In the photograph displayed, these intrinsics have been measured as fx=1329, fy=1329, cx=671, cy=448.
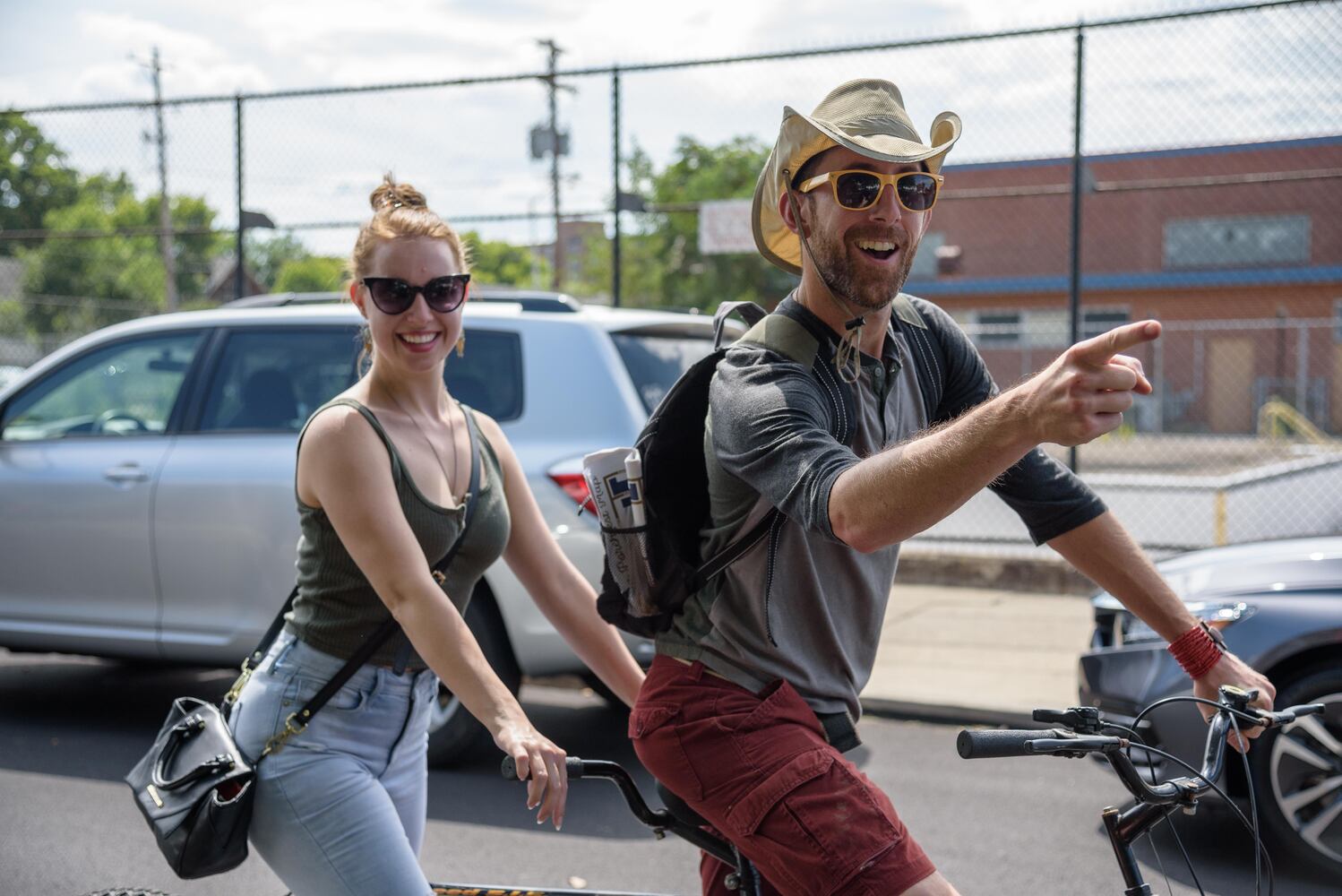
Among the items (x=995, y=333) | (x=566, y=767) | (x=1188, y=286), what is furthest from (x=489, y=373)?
(x=1188, y=286)

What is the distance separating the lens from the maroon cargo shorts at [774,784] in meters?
1.90

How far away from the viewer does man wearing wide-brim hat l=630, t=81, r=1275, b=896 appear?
6.32 ft

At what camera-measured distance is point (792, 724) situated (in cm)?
208

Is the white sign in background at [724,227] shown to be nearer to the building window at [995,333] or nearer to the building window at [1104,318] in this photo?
the building window at [1104,318]

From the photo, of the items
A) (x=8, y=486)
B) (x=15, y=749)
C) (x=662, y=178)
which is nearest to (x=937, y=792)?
(x=15, y=749)

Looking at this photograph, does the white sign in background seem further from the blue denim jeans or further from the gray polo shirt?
the gray polo shirt

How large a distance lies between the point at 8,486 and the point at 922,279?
28.8m

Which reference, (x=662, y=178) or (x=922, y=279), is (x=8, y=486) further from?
(x=922, y=279)

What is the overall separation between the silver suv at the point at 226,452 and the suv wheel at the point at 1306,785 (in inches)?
90.1

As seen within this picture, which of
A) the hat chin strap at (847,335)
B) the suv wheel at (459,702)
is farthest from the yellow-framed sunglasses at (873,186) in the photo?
the suv wheel at (459,702)

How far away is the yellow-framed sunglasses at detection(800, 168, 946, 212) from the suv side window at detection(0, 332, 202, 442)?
15.8 feet

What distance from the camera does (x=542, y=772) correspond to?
83.1 inches

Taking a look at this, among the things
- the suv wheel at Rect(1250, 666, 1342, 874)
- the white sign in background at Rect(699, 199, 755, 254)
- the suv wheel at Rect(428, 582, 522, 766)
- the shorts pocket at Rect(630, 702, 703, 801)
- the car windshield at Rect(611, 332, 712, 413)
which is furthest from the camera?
the white sign in background at Rect(699, 199, 755, 254)

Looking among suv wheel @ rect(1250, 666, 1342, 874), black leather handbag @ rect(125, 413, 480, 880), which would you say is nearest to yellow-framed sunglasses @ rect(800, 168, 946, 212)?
black leather handbag @ rect(125, 413, 480, 880)
